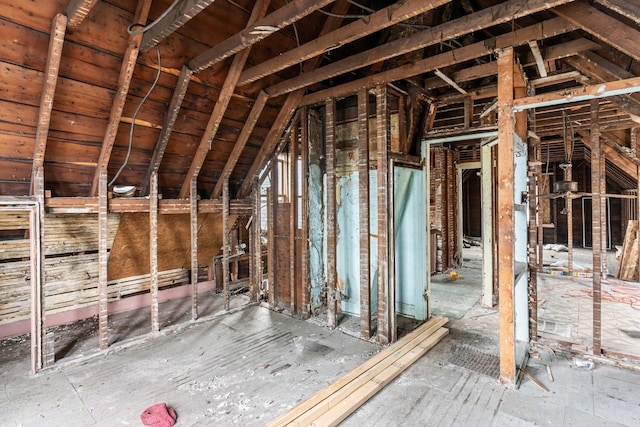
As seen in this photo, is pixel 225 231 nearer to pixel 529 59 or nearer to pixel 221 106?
pixel 221 106

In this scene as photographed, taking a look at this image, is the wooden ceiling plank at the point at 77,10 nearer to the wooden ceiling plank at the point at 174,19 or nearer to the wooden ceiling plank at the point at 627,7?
the wooden ceiling plank at the point at 174,19

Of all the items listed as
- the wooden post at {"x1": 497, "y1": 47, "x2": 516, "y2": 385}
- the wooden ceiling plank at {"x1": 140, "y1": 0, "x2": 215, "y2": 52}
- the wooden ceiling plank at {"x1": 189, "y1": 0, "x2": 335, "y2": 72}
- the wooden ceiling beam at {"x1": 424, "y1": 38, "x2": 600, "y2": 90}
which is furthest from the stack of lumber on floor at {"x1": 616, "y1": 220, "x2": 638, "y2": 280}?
the wooden ceiling plank at {"x1": 140, "y1": 0, "x2": 215, "y2": 52}

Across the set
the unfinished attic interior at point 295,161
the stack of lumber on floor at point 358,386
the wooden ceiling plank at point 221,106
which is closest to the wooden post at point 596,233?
the unfinished attic interior at point 295,161

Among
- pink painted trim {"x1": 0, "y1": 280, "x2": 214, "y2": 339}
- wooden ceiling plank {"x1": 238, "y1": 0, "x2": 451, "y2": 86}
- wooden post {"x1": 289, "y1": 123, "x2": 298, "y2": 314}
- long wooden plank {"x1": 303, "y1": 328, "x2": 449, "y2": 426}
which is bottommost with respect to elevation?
long wooden plank {"x1": 303, "y1": 328, "x2": 449, "y2": 426}

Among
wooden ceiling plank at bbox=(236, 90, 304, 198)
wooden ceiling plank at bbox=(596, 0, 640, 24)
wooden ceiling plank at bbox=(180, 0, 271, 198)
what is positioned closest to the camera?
wooden ceiling plank at bbox=(596, 0, 640, 24)

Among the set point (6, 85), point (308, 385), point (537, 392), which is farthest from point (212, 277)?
point (537, 392)

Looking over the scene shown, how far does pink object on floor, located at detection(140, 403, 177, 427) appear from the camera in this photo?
2152 millimetres

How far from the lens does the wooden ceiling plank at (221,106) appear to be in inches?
108

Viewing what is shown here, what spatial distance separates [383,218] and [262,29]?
2.05 meters

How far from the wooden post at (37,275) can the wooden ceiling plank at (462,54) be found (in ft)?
9.89

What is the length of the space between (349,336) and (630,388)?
93.6 inches

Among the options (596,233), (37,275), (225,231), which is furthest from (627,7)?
(37,275)

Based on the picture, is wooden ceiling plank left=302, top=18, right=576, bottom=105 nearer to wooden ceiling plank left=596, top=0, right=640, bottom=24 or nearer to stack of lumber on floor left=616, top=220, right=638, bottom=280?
wooden ceiling plank left=596, top=0, right=640, bottom=24

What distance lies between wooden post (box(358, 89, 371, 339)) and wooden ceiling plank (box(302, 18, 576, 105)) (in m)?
0.18
